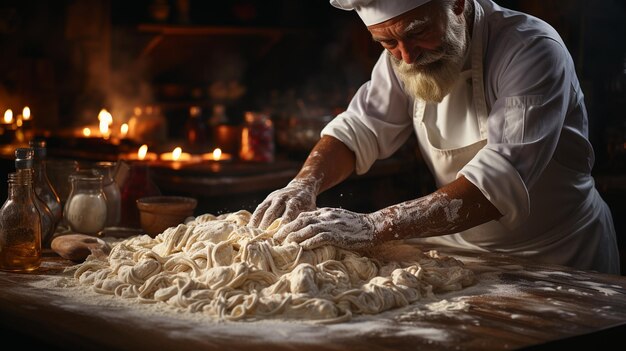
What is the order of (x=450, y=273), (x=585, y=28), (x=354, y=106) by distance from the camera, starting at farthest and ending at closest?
(x=585, y=28), (x=354, y=106), (x=450, y=273)

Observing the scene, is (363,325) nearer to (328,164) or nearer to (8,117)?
(328,164)

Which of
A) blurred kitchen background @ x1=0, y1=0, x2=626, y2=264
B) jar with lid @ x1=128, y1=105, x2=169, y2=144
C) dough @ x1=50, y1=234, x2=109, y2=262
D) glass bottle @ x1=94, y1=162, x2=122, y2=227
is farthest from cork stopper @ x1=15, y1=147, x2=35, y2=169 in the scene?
jar with lid @ x1=128, y1=105, x2=169, y2=144

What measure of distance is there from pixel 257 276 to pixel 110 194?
1.16 m

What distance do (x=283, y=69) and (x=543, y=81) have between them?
553 centimetres

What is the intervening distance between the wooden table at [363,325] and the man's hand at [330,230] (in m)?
0.35

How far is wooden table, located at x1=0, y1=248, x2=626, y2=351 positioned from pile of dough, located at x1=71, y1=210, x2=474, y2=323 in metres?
0.06

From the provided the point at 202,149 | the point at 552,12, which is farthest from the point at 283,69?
the point at 552,12

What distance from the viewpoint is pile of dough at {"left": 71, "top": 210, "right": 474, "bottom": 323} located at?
2396 mm

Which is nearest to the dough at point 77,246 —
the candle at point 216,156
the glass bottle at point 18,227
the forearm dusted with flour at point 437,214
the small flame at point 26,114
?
the glass bottle at point 18,227

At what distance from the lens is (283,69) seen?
8.37 meters

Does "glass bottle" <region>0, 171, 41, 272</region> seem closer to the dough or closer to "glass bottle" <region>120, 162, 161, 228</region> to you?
the dough

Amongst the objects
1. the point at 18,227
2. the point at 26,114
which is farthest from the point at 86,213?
the point at 26,114

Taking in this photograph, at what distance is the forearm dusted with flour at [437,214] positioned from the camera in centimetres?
287

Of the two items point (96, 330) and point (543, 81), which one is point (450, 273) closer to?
point (543, 81)
